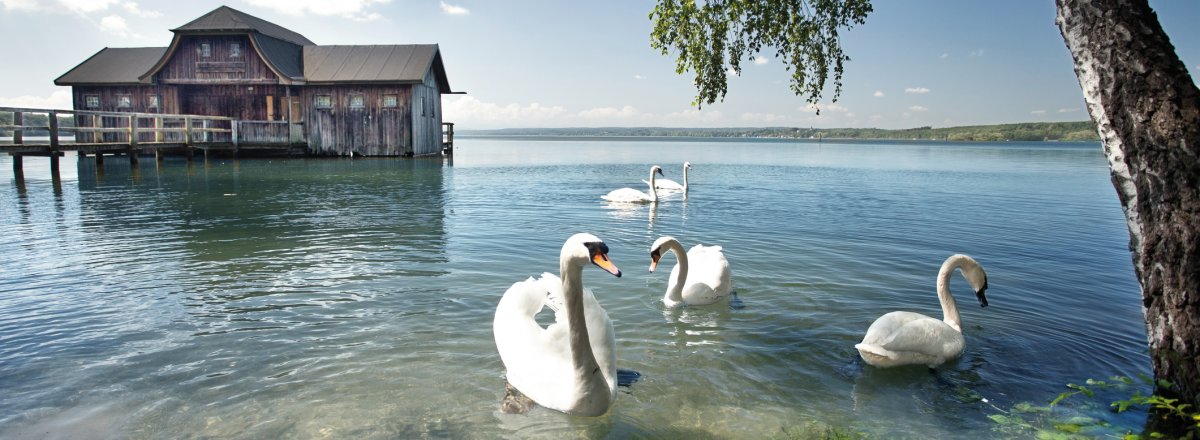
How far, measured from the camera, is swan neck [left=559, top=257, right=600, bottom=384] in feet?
16.7

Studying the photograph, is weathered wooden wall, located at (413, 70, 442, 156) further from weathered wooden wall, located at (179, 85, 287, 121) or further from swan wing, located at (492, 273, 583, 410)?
swan wing, located at (492, 273, 583, 410)

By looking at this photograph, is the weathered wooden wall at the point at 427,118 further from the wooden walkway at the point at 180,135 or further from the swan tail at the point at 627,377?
the swan tail at the point at 627,377

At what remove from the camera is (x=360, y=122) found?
4138 cm

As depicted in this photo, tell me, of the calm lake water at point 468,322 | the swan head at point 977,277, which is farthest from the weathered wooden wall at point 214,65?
the swan head at point 977,277

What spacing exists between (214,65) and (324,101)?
6.04 meters

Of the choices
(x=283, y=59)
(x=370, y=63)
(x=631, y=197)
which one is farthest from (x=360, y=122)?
(x=631, y=197)

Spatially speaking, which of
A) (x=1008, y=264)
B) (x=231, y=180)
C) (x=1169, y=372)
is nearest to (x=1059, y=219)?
(x=1008, y=264)

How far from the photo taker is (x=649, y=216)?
18.8 metres

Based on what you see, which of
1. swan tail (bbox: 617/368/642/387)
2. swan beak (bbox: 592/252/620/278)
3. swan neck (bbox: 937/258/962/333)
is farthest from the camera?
swan neck (bbox: 937/258/962/333)

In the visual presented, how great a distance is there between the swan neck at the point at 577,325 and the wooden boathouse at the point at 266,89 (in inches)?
1463

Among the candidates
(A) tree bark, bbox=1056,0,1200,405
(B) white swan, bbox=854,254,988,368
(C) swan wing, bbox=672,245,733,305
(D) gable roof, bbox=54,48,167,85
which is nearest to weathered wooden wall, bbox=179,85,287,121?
(D) gable roof, bbox=54,48,167,85

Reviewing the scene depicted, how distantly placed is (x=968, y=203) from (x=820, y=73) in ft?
58.1

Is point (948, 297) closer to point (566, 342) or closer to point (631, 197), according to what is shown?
point (566, 342)

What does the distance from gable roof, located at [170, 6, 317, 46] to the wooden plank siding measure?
4543 mm
